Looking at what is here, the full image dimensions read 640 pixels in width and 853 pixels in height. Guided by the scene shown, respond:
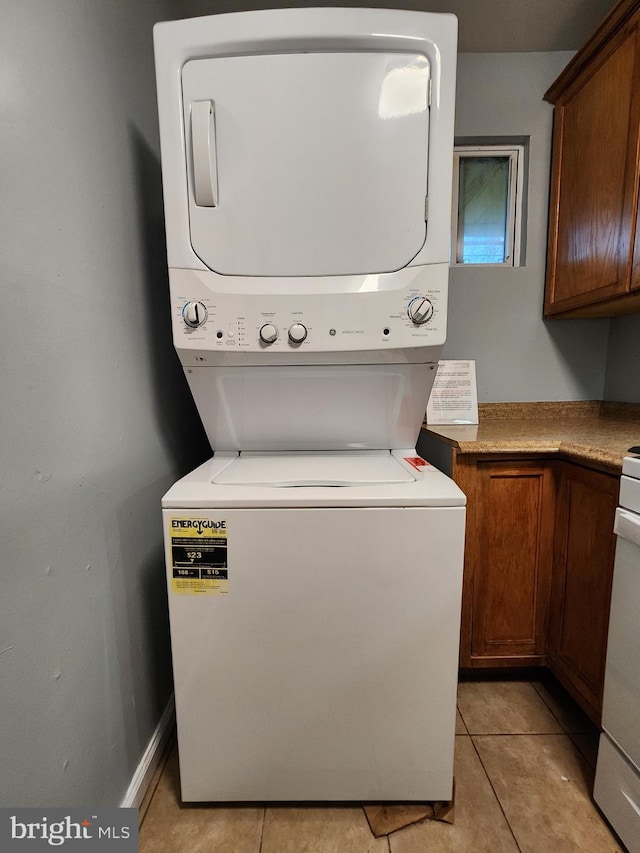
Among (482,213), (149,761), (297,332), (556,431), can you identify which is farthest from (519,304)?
(149,761)

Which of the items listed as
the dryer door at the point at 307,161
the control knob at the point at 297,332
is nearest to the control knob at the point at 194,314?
the dryer door at the point at 307,161

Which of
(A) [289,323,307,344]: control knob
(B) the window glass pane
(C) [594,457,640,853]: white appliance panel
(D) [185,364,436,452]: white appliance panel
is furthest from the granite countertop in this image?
(B) the window glass pane

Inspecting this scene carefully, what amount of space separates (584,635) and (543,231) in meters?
1.63

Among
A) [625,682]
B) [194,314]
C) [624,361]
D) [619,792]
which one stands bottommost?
[619,792]

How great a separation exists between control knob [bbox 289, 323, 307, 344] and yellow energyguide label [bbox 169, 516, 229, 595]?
1.57 feet

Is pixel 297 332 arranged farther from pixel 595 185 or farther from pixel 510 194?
pixel 510 194

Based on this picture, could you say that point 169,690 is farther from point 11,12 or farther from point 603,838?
point 11,12

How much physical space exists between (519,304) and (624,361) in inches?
20.4

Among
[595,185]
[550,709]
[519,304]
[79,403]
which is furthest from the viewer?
[519,304]

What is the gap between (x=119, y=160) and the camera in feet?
3.30

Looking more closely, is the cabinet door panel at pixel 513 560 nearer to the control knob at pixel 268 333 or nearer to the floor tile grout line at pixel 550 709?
the floor tile grout line at pixel 550 709

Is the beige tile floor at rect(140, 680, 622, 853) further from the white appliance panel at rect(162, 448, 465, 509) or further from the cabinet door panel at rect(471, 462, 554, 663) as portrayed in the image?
the white appliance panel at rect(162, 448, 465, 509)

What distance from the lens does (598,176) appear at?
1433 millimetres

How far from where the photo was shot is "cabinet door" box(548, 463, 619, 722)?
43.3 inches
